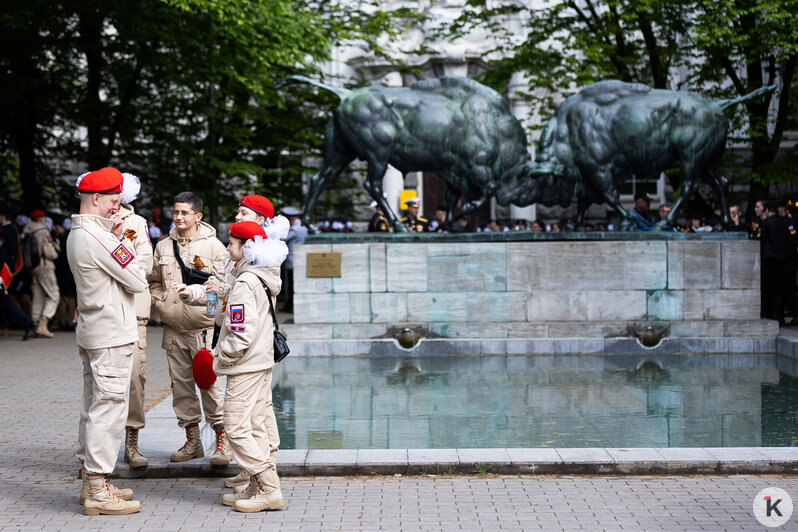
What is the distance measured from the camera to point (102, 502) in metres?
5.87

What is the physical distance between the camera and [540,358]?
12672mm

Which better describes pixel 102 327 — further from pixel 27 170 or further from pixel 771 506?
pixel 27 170

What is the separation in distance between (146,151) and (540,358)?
38.3ft

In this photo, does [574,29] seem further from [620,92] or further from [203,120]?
[203,120]

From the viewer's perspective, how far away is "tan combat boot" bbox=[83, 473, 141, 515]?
5.86 metres

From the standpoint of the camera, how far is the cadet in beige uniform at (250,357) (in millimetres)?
5906


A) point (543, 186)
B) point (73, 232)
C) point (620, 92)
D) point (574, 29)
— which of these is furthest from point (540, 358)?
point (574, 29)

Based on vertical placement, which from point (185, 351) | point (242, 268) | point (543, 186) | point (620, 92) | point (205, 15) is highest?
point (205, 15)

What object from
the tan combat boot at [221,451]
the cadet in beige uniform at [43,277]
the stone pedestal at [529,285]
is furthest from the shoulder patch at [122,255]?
the cadet in beige uniform at [43,277]

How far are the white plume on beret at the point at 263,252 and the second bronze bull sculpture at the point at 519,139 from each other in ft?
26.1

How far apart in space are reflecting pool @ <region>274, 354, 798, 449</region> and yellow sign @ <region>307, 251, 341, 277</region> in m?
1.47

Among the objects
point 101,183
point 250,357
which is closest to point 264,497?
point 250,357

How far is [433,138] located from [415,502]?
8550 millimetres

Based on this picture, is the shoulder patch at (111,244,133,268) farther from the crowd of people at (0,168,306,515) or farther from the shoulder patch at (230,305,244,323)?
the shoulder patch at (230,305,244,323)
